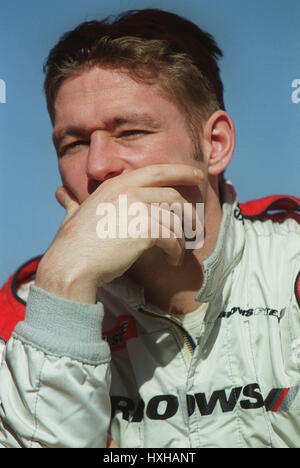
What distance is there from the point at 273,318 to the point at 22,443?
1.00 m

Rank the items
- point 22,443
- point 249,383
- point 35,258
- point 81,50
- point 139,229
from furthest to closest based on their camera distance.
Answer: point 35,258 < point 81,50 < point 249,383 < point 139,229 < point 22,443

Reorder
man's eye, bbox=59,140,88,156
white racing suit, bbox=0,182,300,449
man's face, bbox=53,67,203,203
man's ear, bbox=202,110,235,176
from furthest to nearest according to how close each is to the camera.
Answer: man's ear, bbox=202,110,235,176 < man's eye, bbox=59,140,88,156 < man's face, bbox=53,67,203,203 < white racing suit, bbox=0,182,300,449

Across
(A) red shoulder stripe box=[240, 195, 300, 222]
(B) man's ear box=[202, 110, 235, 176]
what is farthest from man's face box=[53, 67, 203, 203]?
(A) red shoulder stripe box=[240, 195, 300, 222]

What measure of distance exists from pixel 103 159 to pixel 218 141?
0.64 m

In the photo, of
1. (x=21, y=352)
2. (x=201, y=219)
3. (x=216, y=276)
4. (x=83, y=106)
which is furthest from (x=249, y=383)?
(x=83, y=106)

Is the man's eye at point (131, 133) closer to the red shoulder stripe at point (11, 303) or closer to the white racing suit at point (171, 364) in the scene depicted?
the white racing suit at point (171, 364)

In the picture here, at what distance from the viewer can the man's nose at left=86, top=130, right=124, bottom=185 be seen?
1.81 m

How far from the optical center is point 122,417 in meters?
1.83

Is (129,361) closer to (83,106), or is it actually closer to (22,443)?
(22,443)

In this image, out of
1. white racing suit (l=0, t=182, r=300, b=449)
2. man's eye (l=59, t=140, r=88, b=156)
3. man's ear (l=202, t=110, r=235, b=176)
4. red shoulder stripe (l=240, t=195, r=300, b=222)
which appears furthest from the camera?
red shoulder stripe (l=240, t=195, r=300, b=222)

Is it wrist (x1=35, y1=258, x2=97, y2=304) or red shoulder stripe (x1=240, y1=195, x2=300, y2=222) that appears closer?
wrist (x1=35, y1=258, x2=97, y2=304)

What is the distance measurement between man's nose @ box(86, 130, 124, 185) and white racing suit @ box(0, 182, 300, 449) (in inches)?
18.1

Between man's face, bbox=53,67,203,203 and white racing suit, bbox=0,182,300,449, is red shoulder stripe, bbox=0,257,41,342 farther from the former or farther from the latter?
man's face, bbox=53,67,203,203

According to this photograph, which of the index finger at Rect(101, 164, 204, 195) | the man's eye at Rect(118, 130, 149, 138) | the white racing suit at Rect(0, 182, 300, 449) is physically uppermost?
the man's eye at Rect(118, 130, 149, 138)
